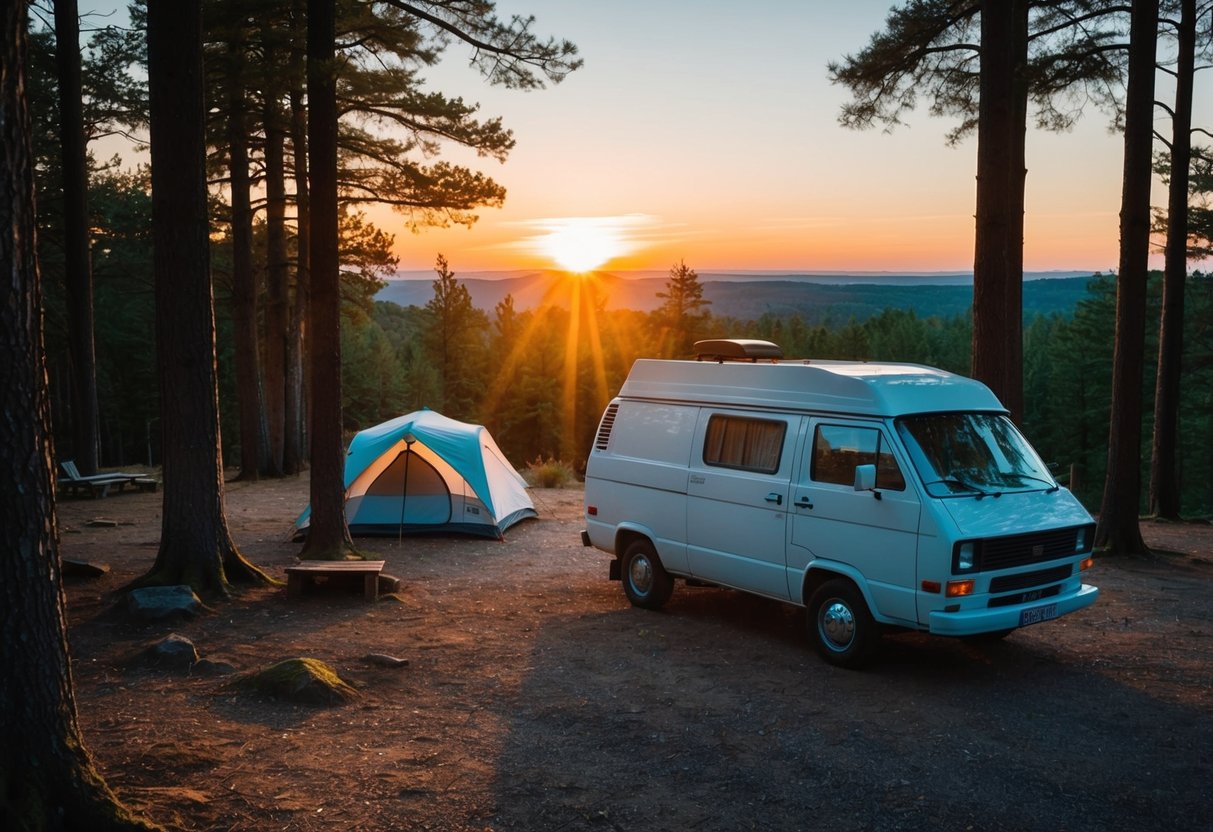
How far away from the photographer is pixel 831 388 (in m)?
8.68

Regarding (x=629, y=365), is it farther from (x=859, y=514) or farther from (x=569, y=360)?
(x=859, y=514)

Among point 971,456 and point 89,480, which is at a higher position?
point 971,456

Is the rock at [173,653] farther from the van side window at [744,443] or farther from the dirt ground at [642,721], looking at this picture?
the van side window at [744,443]

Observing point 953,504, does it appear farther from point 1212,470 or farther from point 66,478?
point 1212,470

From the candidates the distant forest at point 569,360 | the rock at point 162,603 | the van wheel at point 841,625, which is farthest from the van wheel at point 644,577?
the distant forest at point 569,360

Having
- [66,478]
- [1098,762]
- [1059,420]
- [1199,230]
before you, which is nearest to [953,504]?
[1098,762]

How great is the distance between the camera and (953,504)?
769 cm

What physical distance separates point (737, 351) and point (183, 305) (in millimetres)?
5702

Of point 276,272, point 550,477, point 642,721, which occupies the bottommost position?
point 550,477

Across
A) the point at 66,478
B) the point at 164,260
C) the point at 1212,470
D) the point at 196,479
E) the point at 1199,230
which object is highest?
the point at 1199,230

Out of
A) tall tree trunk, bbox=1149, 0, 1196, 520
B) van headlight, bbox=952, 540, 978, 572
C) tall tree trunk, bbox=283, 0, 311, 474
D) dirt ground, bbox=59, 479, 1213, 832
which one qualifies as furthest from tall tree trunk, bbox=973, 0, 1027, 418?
tall tree trunk, bbox=283, 0, 311, 474

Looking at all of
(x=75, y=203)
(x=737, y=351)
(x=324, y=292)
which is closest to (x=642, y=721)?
(x=737, y=351)

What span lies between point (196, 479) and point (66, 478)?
514 inches

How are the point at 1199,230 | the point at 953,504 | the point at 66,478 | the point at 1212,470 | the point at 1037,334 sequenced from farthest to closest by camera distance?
the point at 1037,334 < the point at 1212,470 < the point at 1199,230 < the point at 66,478 < the point at 953,504
